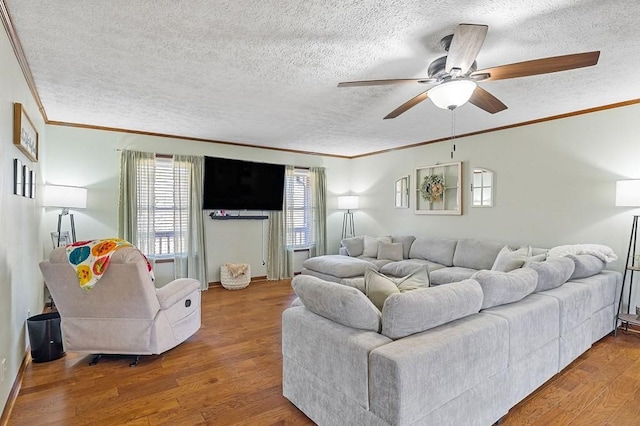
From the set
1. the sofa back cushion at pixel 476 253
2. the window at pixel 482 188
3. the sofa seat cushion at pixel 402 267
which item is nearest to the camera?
the sofa back cushion at pixel 476 253

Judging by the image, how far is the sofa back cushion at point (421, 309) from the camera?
176cm

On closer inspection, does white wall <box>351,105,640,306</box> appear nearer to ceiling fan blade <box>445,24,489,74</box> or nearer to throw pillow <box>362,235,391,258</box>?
throw pillow <box>362,235,391,258</box>

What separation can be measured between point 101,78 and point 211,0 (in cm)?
177

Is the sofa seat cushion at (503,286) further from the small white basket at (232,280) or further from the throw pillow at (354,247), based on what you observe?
the small white basket at (232,280)

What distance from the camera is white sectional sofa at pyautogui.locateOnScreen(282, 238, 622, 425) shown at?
1.62 m

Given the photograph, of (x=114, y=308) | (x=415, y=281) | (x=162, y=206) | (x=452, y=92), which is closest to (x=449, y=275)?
(x=415, y=281)

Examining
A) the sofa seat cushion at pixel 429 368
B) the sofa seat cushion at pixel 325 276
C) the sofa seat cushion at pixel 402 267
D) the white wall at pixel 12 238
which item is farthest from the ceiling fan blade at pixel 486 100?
the white wall at pixel 12 238

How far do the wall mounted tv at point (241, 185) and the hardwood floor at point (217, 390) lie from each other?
2.74 m

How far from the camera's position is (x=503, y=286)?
2.23m

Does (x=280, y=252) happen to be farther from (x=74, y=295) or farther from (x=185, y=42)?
(x=185, y=42)

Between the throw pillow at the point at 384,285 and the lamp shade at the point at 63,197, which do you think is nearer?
the throw pillow at the point at 384,285

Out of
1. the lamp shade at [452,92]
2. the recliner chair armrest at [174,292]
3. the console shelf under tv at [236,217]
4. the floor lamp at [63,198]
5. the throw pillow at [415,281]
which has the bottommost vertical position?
the recliner chair armrest at [174,292]

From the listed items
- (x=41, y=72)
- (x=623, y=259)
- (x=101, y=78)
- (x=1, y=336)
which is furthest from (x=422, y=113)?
(x=1, y=336)

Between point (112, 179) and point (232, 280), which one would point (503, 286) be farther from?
point (112, 179)
